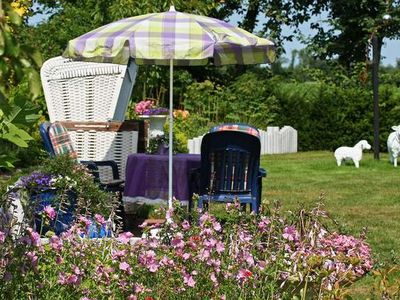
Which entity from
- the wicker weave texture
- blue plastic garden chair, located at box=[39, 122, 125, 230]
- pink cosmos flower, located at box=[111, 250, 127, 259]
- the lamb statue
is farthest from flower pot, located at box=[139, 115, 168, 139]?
the lamb statue

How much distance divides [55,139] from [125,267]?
4177mm

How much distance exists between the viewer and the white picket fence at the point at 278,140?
1844 centimetres

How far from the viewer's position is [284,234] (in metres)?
3.47

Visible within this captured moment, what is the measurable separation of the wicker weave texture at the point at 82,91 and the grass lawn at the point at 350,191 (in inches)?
90.1

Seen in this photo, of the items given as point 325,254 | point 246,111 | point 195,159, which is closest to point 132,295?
point 325,254

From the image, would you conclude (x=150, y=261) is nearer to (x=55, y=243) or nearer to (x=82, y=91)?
(x=55, y=243)

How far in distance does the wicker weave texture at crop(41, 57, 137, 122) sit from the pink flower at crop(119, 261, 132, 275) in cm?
650

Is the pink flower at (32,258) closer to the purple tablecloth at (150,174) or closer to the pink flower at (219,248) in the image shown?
the pink flower at (219,248)


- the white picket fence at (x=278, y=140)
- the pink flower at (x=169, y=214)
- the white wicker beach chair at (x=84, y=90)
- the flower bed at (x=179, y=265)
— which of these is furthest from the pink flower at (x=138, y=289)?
the white picket fence at (x=278, y=140)

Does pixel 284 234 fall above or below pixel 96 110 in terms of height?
below

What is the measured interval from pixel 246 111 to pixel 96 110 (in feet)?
32.7

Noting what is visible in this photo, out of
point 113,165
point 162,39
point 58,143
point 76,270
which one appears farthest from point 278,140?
point 76,270

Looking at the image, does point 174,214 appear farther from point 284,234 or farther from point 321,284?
point 321,284

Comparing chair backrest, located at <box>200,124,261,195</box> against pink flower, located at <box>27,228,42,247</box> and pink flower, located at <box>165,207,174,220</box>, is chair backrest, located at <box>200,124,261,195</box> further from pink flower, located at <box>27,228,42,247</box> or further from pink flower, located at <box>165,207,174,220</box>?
pink flower, located at <box>27,228,42,247</box>
